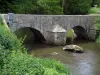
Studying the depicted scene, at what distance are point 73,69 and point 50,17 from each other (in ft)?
45.0

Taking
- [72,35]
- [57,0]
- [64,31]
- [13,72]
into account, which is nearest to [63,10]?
[57,0]

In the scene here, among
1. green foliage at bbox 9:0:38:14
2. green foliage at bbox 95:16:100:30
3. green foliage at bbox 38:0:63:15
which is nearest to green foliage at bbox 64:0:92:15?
green foliage at bbox 38:0:63:15

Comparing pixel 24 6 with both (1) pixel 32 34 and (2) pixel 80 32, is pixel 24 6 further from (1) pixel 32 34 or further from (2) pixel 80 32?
(2) pixel 80 32

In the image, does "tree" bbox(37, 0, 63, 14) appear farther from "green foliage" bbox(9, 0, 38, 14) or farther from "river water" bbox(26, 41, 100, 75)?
"river water" bbox(26, 41, 100, 75)

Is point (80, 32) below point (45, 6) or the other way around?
below

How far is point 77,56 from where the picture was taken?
33.2 meters

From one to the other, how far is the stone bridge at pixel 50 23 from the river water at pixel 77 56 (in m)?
1.94

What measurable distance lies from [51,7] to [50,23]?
8.61 metres

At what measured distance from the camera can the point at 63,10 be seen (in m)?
52.4

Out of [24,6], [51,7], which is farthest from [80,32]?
[24,6]

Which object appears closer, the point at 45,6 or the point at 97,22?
the point at 97,22

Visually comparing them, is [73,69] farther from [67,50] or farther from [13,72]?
[13,72]

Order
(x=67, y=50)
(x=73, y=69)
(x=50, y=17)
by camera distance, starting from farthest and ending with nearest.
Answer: (x=50, y=17)
(x=67, y=50)
(x=73, y=69)

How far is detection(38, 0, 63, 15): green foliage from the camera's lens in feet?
153
